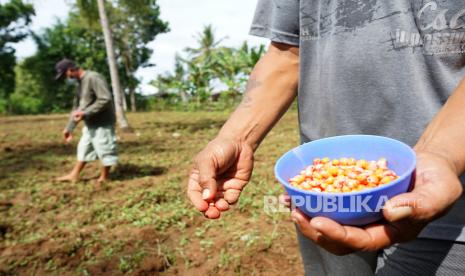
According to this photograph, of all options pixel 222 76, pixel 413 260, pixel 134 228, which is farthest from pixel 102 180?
pixel 222 76

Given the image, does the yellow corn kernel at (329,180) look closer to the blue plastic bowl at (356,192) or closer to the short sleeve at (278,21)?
the blue plastic bowl at (356,192)

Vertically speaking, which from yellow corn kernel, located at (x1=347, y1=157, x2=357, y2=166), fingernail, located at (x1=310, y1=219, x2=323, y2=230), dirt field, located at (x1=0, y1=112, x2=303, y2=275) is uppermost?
yellow corn kernel, located at (x1=347, y1=157, x2=357, y2=166)

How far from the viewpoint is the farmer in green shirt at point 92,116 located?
522 cm

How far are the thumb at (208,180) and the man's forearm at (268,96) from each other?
0.26 meters

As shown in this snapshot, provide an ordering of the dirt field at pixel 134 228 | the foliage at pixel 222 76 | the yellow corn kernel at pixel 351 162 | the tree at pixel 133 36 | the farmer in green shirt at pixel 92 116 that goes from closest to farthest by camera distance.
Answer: the yellow corn kernel at pixel 351 162 < the dirt field at pixel 134 228 < the farmer in green shirt at pixel 92 116 < the foliage at pixel 222 76 < the tree at pixel 133 36

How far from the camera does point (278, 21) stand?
4.83ft

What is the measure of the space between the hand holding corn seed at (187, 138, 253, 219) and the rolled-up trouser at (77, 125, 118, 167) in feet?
14.0

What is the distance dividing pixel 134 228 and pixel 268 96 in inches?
105

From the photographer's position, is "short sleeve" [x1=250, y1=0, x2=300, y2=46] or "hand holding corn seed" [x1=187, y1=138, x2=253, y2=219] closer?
"hand holding corn seed" [x1=187, y1=138, x2=253, y2=219]

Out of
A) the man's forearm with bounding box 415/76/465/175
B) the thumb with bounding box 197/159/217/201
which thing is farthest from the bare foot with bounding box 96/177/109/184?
the man's forearm with bounding box 415/76/465/175

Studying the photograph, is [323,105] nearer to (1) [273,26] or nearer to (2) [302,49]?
(2) [302,49]

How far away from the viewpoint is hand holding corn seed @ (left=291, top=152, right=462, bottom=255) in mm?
830

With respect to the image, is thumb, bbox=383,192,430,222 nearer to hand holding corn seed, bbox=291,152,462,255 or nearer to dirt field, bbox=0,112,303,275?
hand holding corn seed, bbox=291,152,462,255


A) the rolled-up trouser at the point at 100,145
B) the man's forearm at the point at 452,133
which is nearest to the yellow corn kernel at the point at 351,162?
the man's forearm at the point at 452,133
